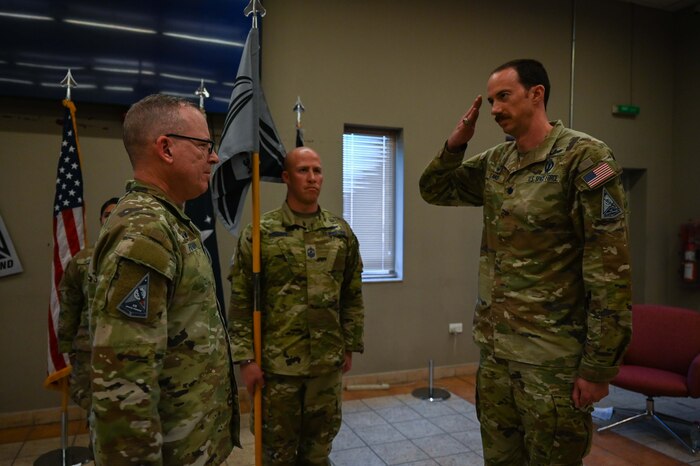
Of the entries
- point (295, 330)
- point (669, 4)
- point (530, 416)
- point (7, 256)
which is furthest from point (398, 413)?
point (669, 4)

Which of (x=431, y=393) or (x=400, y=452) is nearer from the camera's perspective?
(x=400, y=452)

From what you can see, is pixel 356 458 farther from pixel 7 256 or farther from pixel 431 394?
pixel 7 256

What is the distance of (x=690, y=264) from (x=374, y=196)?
3.48 metres

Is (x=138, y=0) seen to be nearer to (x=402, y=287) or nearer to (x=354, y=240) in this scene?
(x=354, y=240)

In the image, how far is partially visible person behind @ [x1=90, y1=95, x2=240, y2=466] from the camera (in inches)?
39.9

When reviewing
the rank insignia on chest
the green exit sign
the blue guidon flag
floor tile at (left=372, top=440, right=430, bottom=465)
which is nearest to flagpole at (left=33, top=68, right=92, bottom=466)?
the blue guidon flag

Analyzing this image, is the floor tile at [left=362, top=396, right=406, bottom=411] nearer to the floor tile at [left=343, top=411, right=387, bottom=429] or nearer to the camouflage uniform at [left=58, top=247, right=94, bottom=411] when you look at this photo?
the floor tile at [left=343, top=411, right=387, bottom=429]

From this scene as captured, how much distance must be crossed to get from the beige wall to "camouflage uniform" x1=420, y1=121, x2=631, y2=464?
94.9 inches

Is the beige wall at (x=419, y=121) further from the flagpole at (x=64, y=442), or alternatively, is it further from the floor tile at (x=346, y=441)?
the floor tile at (x=346, y=441)

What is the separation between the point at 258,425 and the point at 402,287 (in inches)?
98.0

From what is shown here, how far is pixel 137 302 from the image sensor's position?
3.35ft

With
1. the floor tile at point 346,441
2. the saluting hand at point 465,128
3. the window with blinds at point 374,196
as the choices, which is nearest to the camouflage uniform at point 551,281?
the saluting hand at point 465,128

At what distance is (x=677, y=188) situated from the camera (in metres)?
5.20

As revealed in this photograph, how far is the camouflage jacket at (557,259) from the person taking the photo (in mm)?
1422
